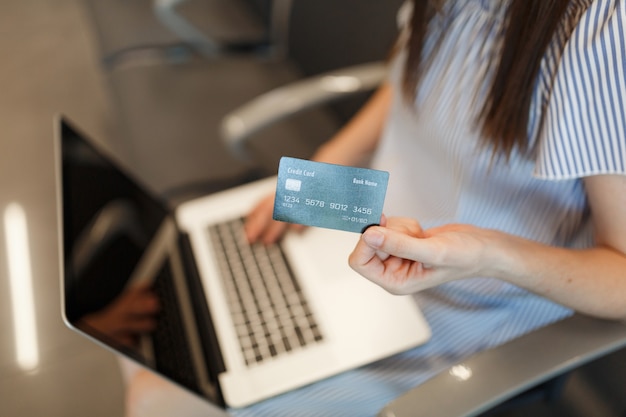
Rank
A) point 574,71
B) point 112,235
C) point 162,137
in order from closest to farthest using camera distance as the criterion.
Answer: point 574,71, point 112,235, point 162,137

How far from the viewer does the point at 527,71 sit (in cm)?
60

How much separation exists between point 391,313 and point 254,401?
232mm

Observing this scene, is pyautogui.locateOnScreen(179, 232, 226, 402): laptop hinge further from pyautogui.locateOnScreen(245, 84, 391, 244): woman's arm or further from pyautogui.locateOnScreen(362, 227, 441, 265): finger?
pyautogui.locateOnScreen(362, 227, 441, 265): finger

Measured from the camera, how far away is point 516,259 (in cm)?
58

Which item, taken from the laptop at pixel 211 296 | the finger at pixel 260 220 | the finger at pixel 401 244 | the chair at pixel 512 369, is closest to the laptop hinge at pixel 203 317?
the laptop at pixel 211 296

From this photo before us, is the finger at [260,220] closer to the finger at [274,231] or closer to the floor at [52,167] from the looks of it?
the finger at [274,231]

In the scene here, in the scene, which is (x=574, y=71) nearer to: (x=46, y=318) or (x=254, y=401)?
(x=254, y=401)

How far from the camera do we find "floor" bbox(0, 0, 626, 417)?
0.71 meters

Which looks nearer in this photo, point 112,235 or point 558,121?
point 558,121

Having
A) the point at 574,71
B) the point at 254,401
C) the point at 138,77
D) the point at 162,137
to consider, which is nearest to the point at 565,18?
the point at 574,71

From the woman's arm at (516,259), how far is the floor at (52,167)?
0.44 feet

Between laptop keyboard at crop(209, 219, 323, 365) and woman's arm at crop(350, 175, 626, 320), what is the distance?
297 millimetres

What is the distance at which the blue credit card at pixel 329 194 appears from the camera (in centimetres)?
43

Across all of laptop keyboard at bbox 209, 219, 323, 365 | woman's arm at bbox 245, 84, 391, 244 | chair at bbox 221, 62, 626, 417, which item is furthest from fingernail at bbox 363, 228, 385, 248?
woman's arm at bbox 245, 84, 391, 244
